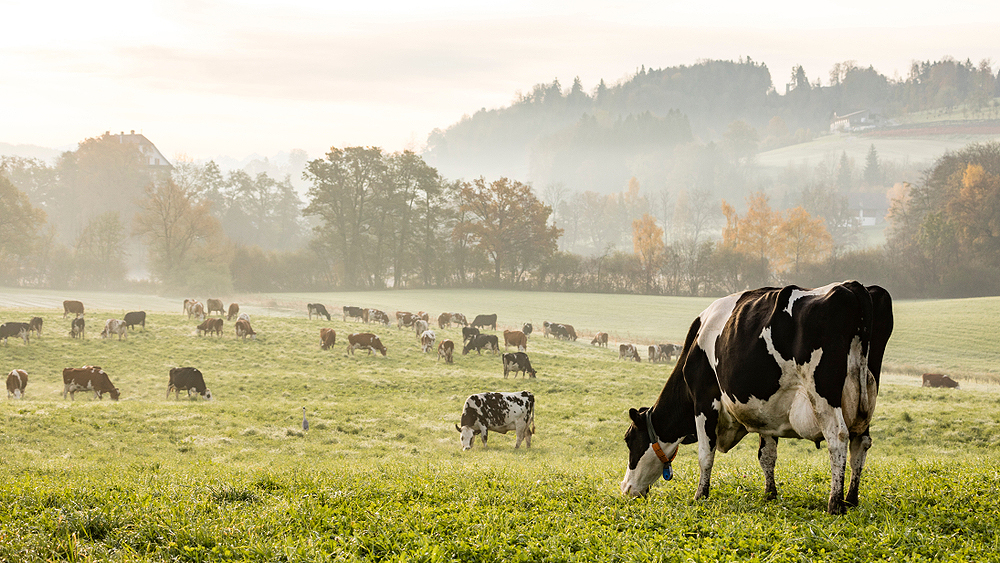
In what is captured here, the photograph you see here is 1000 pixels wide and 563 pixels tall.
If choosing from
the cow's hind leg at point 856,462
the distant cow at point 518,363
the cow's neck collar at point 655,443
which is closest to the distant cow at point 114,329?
the distant cow at point 518,363

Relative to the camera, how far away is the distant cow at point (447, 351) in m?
28.9

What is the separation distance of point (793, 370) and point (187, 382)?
20993mm

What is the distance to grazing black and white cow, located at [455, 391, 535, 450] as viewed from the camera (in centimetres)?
1531

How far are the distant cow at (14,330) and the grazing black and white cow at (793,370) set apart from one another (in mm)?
31356

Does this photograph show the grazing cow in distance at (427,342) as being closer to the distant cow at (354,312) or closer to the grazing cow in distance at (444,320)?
the grazing cow in distance at (444,320)

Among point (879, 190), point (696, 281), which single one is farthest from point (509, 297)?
point (879, 190)

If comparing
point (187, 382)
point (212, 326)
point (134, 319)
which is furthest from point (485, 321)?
point (187, 382)

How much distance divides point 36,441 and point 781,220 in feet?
284

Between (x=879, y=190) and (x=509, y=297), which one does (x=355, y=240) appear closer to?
(x=509, y=297)

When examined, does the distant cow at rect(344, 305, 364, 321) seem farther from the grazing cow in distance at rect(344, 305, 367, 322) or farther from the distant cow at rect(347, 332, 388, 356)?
the distant cow at rect(347, 332, 388, 356)

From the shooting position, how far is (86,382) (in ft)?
67.7

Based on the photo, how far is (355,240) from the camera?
3066 inches

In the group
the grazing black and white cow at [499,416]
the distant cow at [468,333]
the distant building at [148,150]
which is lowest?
the grazing black and white cow at [499,416]

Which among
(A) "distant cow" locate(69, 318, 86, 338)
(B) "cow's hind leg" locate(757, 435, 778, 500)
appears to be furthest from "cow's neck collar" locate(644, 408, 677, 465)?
(A) "distant cow" locate(69, 318, 86, 338)
